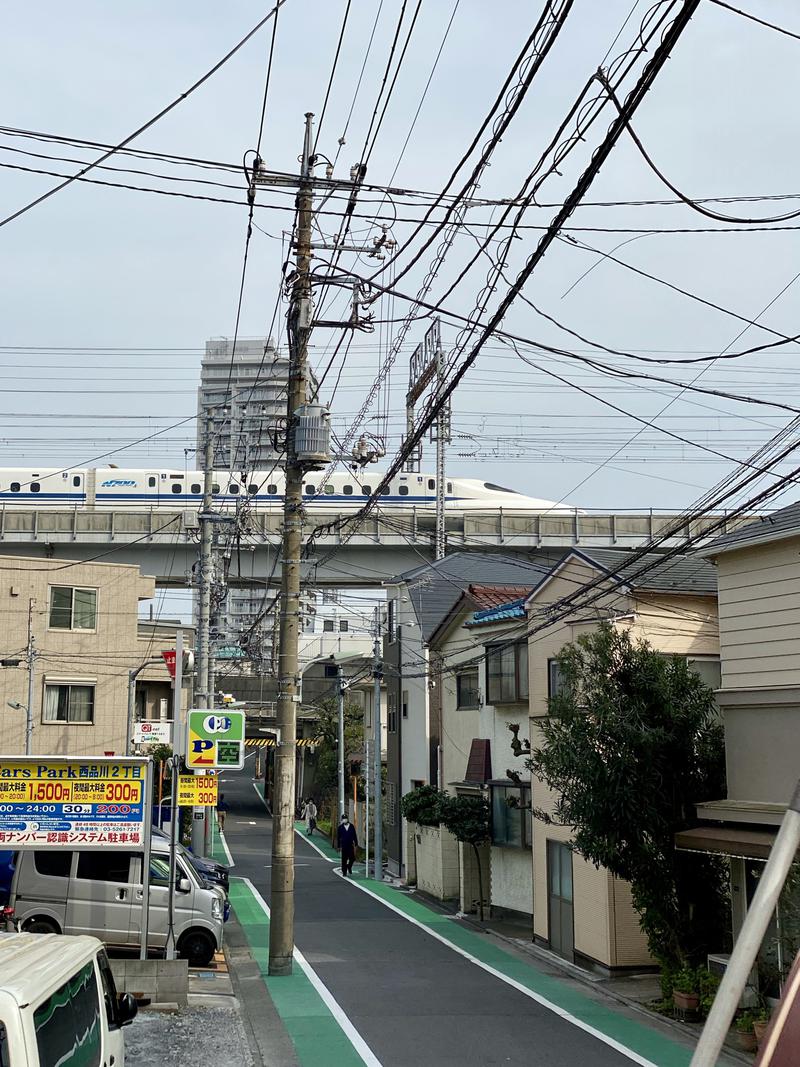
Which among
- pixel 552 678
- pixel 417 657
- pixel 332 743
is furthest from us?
pixel 332 743

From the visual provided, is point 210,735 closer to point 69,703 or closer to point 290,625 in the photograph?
point 290,625

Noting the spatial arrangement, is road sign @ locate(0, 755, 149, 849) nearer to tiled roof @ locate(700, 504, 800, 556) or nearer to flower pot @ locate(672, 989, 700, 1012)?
flower pot @ locate(672, 989, 700, 1012)

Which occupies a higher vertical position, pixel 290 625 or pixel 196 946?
pixel 290 625

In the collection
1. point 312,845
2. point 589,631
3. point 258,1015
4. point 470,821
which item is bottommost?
point 312,845

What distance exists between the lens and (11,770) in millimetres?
14977

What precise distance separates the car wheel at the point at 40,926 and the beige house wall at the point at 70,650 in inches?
791

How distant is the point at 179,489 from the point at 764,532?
171 feet

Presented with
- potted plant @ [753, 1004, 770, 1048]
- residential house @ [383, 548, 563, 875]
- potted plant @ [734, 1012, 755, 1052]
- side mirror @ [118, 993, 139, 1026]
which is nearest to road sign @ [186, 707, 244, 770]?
potted plant @ [734, 1012, 755, 1052]

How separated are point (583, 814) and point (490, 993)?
3.50 meters

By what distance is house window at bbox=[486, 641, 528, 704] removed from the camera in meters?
24.7

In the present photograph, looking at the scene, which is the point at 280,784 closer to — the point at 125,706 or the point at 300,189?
the point at 300,189

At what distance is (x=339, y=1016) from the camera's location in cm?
1504

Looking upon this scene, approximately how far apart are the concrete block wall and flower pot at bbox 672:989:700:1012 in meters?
6.13

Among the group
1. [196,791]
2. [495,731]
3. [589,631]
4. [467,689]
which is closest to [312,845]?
[467,689]
